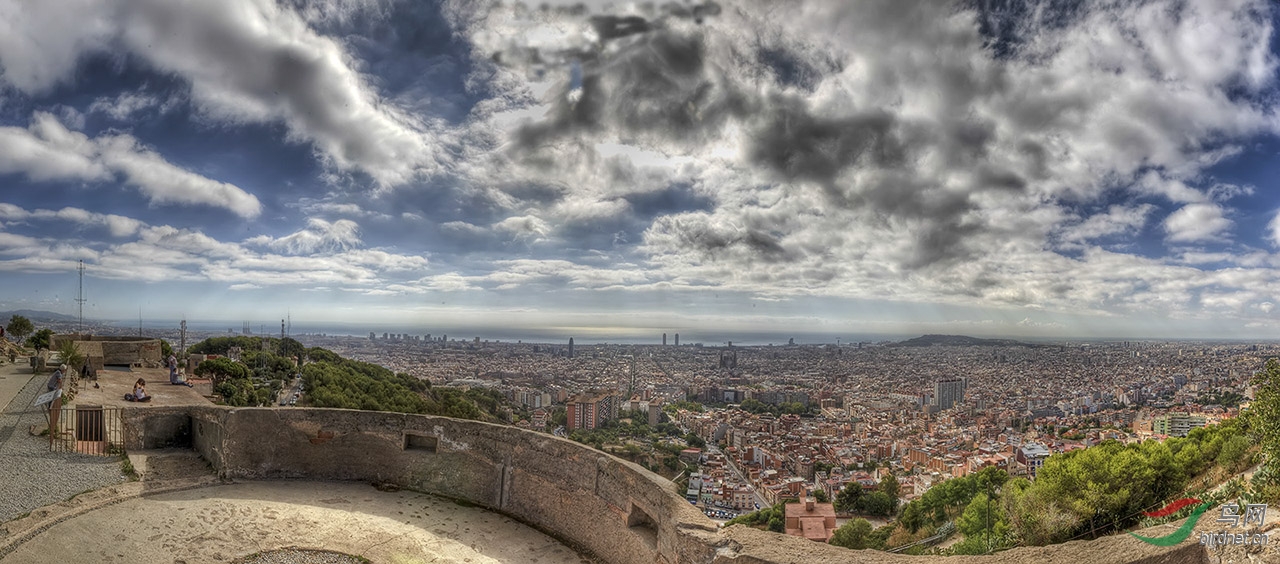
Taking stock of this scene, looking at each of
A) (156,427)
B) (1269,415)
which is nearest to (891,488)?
(1269,415)

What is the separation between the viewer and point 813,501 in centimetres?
1773

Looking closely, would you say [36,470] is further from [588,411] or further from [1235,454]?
[1235,454]

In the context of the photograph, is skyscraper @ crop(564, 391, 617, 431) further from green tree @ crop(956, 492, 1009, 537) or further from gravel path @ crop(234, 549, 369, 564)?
gravel path @ crop(234, 549, 369, 564)

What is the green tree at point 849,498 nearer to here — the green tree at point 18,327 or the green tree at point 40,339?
the green tree at point 40,339

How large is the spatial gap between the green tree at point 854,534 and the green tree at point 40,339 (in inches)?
1331

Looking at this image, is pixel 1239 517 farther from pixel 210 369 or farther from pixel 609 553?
pixel 210 369

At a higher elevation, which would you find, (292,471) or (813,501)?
(292,471)

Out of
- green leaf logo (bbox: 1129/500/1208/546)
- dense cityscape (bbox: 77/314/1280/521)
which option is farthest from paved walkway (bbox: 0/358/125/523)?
green leaf logo (bbox: 1129/500/1208/546)

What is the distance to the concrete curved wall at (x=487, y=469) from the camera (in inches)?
175

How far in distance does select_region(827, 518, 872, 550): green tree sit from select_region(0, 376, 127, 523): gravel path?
13724 millimetres

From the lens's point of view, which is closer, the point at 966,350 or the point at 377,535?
the point at 377,535

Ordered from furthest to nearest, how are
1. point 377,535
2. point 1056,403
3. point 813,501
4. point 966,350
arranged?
point 966,350 < point 1056,403 < point 813,501 < point 377,535

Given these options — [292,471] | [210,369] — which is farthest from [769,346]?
[292,471]

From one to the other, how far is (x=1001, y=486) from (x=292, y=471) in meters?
18.3
